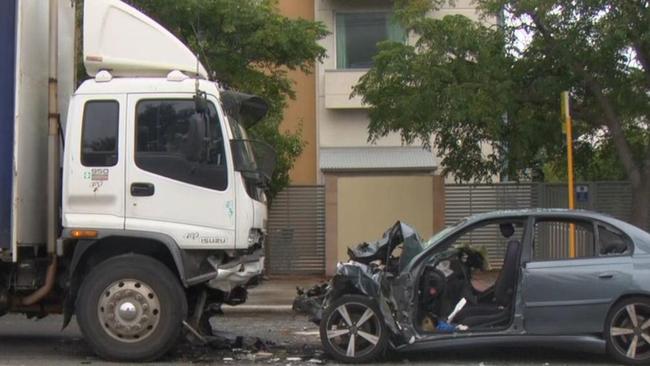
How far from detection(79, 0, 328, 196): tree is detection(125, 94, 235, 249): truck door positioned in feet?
18.2

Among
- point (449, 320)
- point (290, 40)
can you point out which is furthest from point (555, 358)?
point (290, 40)

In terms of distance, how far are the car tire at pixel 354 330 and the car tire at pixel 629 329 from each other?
2.21m

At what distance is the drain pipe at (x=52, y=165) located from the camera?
8141 mm

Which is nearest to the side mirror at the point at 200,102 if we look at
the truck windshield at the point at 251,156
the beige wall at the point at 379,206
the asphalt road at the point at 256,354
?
the truck windshield at the point at 251,156

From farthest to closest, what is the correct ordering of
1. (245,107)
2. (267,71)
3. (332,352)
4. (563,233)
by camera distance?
(267,71) → (563,233) → (245,107) → (332,352)

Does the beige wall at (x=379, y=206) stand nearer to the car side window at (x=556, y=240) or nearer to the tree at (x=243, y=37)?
the tree at (x=243, y=37)

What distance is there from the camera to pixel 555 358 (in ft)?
27.5

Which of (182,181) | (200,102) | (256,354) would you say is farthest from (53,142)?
(256,354)

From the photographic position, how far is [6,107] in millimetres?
7805

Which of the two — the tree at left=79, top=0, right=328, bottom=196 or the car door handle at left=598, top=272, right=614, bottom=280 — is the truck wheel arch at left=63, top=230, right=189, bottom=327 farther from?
the tree at left=79, top=0, right=328, bottom=196

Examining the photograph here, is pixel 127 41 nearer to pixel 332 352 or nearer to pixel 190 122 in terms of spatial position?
A: pixel 190 122

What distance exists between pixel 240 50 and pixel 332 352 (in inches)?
313

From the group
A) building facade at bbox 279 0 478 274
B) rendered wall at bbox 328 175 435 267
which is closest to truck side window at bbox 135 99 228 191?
rendered wall at bbox 328 175 435 267

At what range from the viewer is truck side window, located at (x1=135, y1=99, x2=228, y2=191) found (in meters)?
7.97
